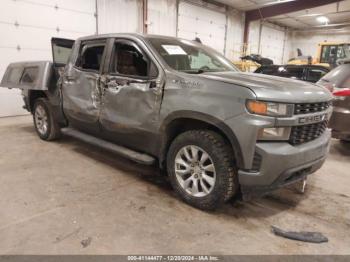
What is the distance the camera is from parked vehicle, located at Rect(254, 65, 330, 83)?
6580mm

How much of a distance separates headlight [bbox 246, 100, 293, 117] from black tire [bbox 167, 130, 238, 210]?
41 cm

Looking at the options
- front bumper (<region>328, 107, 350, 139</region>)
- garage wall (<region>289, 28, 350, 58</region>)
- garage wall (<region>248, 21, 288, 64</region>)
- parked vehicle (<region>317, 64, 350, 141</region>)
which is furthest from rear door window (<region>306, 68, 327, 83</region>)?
garage wall (<region>289, 28, 350, 58</region>)

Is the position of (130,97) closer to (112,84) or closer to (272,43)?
(112,84)

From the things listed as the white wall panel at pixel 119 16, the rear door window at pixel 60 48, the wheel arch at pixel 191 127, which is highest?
the white wall panel at pixel 119 16

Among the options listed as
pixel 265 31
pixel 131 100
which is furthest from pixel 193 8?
pixel 131 100

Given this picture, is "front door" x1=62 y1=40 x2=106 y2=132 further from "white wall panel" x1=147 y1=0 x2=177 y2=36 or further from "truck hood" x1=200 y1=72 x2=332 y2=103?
"white wall panel" x1=147 y1=0 x2=177 y2=36

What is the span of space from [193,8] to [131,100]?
396 inches

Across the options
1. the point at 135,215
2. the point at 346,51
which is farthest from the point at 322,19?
the point at 135,215

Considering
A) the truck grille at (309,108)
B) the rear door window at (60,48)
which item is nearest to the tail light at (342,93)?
the truck grille at (309,108)

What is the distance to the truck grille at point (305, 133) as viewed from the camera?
92.4 inches

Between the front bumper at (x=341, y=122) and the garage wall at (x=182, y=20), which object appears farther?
the garage wall at (x=182, y=20)

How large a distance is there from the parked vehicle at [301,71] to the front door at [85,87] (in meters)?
4.74

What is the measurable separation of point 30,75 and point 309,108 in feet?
A: 13.7

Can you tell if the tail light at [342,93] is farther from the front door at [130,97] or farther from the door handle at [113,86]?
the door handle at [113,86]
